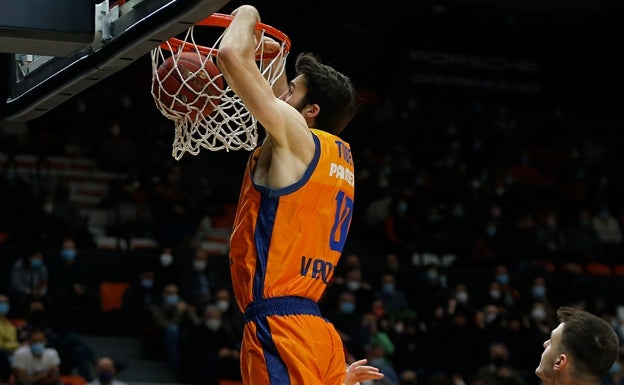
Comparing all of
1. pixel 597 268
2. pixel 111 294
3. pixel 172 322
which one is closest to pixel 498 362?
pixel 172 322

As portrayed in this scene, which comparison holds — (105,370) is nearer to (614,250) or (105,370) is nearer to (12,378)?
(12,378)

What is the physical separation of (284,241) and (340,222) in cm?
28

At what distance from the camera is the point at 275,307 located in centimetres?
386

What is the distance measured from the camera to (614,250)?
17.0m

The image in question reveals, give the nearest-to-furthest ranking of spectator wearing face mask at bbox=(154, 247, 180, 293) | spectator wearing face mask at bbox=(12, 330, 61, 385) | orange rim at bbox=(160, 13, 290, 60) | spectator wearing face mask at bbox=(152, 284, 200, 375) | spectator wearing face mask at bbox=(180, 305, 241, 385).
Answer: orange rim at bbox=(160, 13, 290, 60) → spectator wearing face mask at bbox=(12, 330, 61, 385) → spectator wearing face mask at bbox=(180, 305, 241, 385) → spectator wearing face mask at bbox=(152, 284, 200, 375) → spectator wearing face mask at bbox=(154, 247, 180, 293)

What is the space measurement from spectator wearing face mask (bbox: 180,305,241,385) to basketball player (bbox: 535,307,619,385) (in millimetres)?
7925

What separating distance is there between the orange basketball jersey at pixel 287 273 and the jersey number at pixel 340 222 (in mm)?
32

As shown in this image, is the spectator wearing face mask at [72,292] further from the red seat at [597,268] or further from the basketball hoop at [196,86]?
the red seat at [597,268]

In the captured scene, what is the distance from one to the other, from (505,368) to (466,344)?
0.72 m

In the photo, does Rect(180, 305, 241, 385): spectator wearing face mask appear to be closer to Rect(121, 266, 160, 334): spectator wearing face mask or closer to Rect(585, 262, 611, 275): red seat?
Rect(121, 266, 160, 334): spectator wearing face mask

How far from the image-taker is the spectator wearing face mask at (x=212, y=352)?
1145 cm

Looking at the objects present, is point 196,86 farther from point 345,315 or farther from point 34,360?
point 345,315

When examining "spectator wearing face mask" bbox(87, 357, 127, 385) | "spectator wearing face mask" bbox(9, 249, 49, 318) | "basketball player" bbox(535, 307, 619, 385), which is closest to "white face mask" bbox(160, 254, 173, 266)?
"spectator wearing face mask" bbox(9, 249, 49, 318)

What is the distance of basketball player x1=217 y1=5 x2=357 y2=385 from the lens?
3.79 meters
